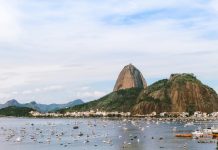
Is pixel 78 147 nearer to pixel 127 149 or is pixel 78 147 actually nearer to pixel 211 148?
pixel 127 149

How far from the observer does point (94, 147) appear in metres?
126

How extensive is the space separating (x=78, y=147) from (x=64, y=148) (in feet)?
12.5

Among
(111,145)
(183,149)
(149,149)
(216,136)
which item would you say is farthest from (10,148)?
(216,136)

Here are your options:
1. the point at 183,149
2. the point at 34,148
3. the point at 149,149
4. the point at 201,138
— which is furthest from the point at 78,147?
the point at 201,138

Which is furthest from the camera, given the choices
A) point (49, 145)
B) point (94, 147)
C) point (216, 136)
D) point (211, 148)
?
point (216, 136)

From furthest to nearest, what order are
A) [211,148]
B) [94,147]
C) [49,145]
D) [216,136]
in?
[216,136] → [49,145] → [94,147] → [211,148]

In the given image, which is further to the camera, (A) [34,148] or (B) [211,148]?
(A) [34,148]

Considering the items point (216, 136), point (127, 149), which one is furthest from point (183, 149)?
point (216, 136)

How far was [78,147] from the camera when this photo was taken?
12738 centimetres

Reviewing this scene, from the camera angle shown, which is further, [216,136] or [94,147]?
[216,136]

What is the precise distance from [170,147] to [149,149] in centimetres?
574

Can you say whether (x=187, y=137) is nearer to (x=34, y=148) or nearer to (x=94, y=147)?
(x=94, y=147)

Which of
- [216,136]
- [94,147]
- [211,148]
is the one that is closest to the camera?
[211,148]

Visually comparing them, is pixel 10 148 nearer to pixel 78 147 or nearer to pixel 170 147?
pixel 78 147
